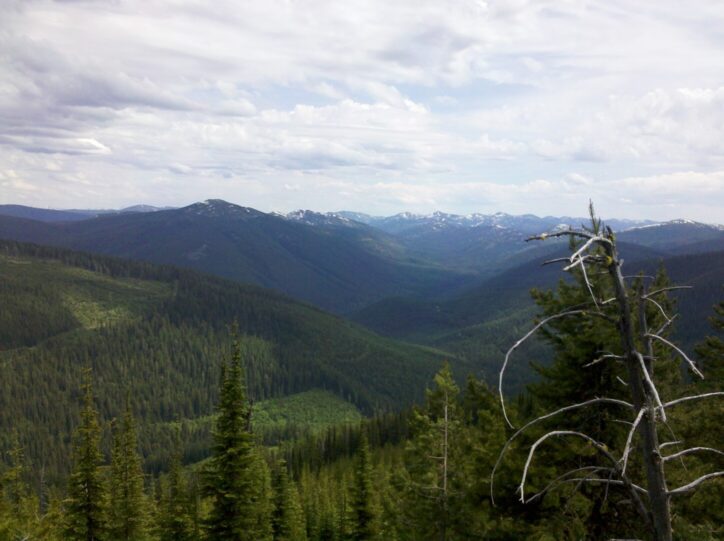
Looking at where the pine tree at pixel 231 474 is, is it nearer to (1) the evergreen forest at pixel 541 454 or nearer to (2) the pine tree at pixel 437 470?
(1) the evergreen forest at pixel 541 454

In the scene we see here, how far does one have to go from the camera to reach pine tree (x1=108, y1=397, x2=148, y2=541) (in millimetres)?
31531

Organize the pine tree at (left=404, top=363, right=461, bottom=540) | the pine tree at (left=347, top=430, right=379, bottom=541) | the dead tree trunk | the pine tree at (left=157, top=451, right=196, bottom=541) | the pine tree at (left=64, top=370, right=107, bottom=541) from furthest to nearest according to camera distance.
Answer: the pine tree at (left=347, top=430, right=379, bottom=541), the pine tree at (left=157, top=451, right=196, bottom=541), the pine tree at (left=64, top=370, right=107, bottom=541), the pine tree at (left=404, top=363, right=461, bottom=540), the dead tree trunk

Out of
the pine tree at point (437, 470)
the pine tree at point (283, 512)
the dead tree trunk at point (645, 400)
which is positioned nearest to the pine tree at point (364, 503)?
the pine tree at point (283, 512)

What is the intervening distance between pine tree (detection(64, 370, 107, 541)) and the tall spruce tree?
22.6ft

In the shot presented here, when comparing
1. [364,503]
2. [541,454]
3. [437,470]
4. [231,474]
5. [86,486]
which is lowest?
[364,503]

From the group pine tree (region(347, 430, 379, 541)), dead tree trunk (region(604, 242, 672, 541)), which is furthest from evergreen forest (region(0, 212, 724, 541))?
pine tree (region(347, 430, 379, 541))

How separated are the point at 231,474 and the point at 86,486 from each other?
8.93 m

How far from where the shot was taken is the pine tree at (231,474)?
84.6 ft

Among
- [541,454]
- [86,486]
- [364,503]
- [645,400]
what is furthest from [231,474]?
[645,400]

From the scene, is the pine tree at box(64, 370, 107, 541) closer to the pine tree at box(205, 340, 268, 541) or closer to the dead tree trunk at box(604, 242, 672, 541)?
the pine tree at box(205, 340, 268, 541)

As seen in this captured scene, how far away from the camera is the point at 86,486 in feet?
91.3

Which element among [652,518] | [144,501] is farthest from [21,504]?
[652,518]

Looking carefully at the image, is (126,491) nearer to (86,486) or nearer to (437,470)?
(86,486)

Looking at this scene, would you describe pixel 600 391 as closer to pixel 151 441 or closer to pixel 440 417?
pixel 440 417
